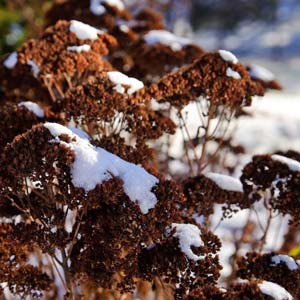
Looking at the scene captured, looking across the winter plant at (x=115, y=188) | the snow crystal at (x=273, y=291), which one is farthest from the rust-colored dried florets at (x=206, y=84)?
the snow crystal at (x=273, y=291)

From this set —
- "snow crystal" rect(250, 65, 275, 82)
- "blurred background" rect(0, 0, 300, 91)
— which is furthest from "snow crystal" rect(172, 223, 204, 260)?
"blurred background" rect(0, 0, 300, 91)

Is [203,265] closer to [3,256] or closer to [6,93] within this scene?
[3,256]

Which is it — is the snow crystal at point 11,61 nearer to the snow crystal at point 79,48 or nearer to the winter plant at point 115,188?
the winter plant at point 115,188

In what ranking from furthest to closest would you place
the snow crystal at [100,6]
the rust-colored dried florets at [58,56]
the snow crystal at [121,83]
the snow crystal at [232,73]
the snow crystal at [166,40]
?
1. the snow crystal at [100,6]
2. the snow crystal at [166,40]
3. the rust-colored dried florets at [58,56]
4. the snow crystal at [232,73]
5. the snow crystal at [121,83]

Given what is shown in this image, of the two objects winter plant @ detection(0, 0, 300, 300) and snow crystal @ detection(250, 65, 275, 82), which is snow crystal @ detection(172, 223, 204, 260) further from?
snow crystal @ detection(250, 65, 275, 82)

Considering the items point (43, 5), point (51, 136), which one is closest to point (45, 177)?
point (51, 136)

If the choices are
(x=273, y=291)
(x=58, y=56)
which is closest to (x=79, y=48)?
(x=58, y=56)
